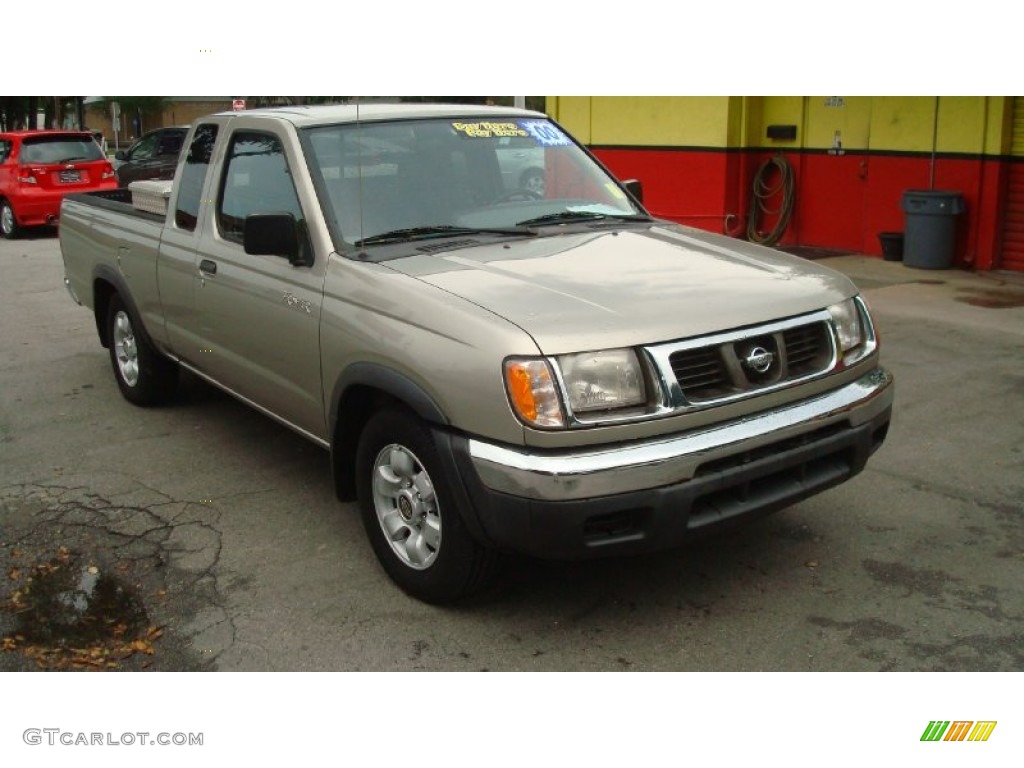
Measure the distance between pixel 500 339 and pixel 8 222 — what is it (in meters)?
16.3

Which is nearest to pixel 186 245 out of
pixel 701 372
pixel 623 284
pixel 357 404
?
pixel 357 404

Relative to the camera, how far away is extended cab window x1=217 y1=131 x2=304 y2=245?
492 cm

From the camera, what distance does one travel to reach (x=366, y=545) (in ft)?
15.8

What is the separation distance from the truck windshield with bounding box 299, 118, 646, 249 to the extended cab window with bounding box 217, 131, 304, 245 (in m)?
0.23

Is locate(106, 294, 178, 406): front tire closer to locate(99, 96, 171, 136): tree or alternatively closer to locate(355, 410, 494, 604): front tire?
locate(99, 96, 171, 136): tree

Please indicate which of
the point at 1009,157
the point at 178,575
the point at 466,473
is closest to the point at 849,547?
the point at 466,473

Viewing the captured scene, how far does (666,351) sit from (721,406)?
0.28 meters

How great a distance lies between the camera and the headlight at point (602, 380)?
11.6 ft

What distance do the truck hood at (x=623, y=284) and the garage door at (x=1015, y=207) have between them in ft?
24.4

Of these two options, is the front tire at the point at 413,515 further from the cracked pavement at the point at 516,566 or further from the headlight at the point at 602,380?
the headlight at the point at 602,380

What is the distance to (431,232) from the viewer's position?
462cm

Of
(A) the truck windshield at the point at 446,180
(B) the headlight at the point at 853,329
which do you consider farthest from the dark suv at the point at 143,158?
(B) the headlight at the point at 853,329

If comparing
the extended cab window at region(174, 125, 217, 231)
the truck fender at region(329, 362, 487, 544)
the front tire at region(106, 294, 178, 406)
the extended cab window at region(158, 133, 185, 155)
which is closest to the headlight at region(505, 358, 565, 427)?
the truck fender at region(329, 362, 487, 544)
